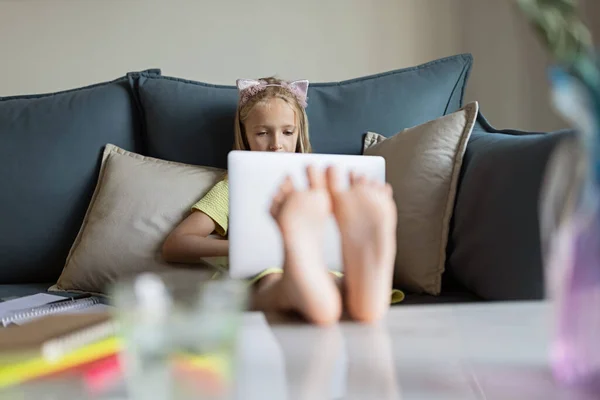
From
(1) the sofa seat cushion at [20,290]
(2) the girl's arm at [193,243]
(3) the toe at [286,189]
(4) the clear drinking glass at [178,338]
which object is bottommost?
(1) the sofa seat cushion at [20,290]

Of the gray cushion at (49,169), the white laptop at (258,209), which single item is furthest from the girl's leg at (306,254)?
the gray cushion at (49,169)

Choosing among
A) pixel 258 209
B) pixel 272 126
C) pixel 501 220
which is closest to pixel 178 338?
pixel 258 209

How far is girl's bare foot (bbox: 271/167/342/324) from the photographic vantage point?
0.65 meters

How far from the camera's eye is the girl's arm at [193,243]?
1.44 metres

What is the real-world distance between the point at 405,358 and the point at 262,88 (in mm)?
1229

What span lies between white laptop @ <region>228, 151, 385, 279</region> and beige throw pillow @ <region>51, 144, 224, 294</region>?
1.73ft

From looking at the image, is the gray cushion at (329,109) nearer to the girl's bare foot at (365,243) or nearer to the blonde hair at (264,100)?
the blonde hair at (264,100)

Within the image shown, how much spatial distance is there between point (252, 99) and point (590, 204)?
1.30 meters

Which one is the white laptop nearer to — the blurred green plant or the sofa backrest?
the blurred green plant

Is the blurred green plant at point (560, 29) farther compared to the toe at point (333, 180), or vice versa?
the toe at point (333, 180)

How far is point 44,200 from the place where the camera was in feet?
5.53

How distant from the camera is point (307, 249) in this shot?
2.22 ft

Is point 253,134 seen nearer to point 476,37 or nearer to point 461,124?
point 461,124

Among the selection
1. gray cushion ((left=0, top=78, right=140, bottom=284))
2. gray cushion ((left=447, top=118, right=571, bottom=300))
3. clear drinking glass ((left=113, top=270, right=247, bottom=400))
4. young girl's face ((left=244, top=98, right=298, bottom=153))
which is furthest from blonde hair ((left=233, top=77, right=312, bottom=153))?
clear drinking glass ((left=113, top=270, right=247, bottom=400))
